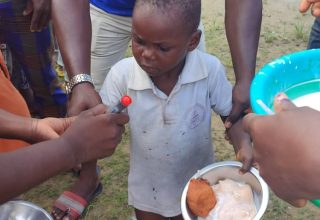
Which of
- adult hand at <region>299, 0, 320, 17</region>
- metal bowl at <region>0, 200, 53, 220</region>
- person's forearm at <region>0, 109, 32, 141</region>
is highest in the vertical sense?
adult hand at <region>299, 0, 320, 17</region>

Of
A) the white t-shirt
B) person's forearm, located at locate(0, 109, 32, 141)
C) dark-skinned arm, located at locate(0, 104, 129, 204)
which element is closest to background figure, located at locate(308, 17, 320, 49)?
the white t-shirt

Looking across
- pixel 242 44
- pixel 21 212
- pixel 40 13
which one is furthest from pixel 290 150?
pixel 40 13

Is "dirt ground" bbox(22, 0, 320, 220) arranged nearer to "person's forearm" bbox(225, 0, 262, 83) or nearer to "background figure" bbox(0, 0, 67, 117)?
"background figure" bbox(0, 0, 67, 117)

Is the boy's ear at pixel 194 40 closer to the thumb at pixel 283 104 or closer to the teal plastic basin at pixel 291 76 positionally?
the teal plastic basin at pixel 291 76

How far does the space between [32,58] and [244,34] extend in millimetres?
1402

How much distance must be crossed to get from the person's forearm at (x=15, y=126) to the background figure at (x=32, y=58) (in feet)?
2.99

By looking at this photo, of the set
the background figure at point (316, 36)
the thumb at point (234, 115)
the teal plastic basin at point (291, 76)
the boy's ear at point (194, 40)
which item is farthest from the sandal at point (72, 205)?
the background figure at point (316, 36)

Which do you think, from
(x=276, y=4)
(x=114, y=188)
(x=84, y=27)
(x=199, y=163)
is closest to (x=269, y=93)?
(x=199, y=163)

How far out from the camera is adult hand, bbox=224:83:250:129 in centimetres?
185

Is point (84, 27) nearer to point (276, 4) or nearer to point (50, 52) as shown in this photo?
point (50, 52)

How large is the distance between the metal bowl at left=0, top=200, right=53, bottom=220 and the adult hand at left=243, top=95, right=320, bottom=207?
1.05m

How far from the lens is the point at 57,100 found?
10.1 feet

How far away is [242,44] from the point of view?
1896mm

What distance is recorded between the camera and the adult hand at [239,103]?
6.07ft
